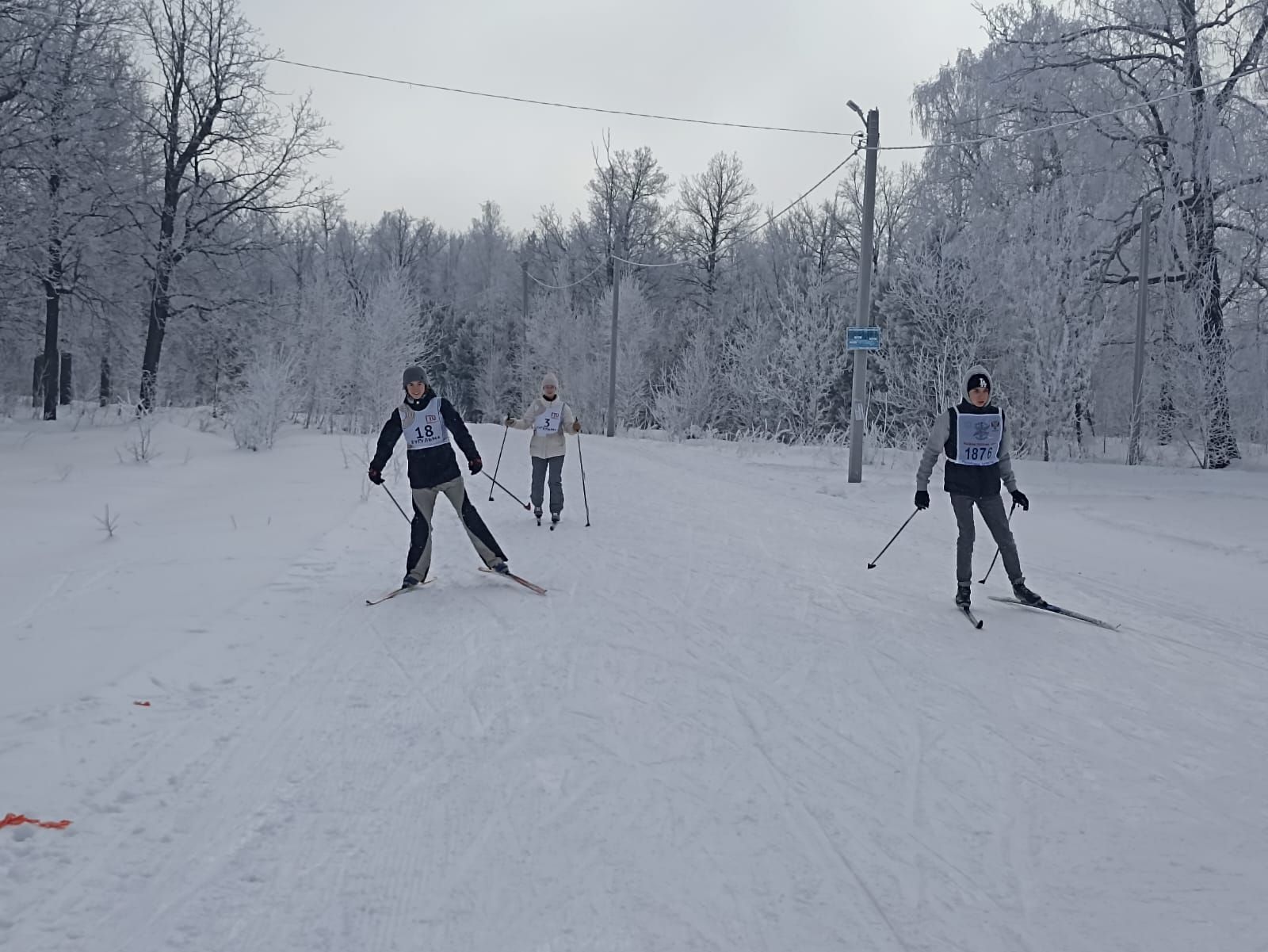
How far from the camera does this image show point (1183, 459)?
22.3 meters

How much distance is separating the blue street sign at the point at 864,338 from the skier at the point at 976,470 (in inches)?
348

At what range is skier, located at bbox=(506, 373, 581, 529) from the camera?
455 inches

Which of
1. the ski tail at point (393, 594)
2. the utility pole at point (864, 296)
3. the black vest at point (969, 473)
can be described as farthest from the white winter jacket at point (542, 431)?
the utility pole at point (864, 296)

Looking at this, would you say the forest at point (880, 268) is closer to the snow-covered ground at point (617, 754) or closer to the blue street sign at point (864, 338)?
the blue street sign at point (864, 338)

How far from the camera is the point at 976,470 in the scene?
7742mm

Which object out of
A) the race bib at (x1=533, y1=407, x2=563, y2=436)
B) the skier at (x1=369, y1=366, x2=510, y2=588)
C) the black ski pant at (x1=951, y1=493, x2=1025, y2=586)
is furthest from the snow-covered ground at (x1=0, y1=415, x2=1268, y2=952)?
the race bib at (x1=533, y1=407, x2=563, y2=436)

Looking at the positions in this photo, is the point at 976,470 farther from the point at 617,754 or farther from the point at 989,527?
the point at 617,754

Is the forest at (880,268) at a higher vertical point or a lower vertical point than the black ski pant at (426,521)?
higher

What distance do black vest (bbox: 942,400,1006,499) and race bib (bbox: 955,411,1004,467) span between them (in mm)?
22

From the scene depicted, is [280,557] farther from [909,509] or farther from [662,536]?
[909,509]

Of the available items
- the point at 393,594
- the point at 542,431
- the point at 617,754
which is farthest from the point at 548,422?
the point at 617,754

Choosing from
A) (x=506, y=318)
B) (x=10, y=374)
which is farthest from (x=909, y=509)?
(x=506, y=318)

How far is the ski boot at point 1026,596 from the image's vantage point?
7688mm

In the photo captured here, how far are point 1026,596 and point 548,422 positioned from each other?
6002 mm
